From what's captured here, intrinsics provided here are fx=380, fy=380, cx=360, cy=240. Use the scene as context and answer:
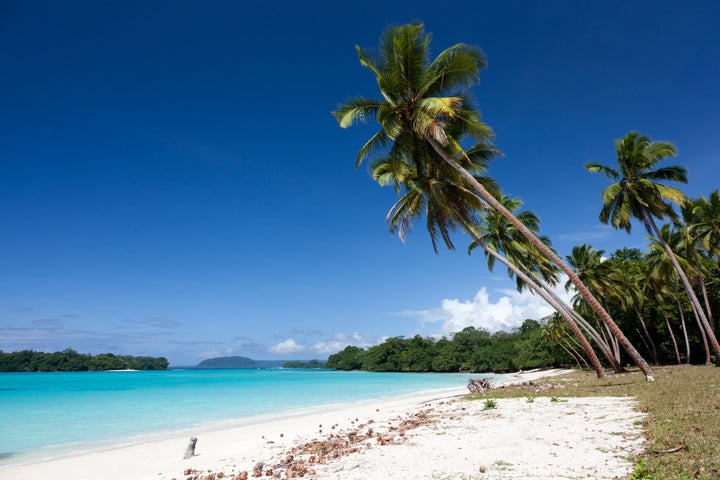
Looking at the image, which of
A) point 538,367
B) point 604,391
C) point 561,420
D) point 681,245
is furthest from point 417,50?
point 538,367

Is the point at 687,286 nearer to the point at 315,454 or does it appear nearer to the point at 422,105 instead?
the point at 422,105

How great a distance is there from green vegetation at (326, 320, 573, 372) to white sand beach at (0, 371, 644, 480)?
3968 centimetres

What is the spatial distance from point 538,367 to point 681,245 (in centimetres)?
3151

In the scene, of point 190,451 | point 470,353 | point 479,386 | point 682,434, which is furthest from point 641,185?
point 470,353

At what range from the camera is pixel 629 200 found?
1798 cm

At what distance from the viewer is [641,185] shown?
1764cm

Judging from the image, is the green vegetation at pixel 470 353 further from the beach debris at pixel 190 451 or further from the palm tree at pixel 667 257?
the beach debris at pixel 190 451

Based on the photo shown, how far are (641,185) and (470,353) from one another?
52.4 metres

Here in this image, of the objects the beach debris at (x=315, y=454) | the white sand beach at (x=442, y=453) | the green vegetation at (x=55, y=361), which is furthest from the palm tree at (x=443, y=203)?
the green vegetation at (x=55, y=361)

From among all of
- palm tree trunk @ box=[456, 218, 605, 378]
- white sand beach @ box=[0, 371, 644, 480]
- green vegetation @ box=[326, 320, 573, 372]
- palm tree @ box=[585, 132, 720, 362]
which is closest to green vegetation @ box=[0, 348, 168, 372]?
green vegetation @ box=[326, 320, 573, 372]

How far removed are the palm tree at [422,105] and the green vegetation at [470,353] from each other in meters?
37.1

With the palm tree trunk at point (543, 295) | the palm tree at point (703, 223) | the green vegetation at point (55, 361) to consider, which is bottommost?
the green vegetation at point (55, 361)

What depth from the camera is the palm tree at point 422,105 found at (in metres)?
11.7

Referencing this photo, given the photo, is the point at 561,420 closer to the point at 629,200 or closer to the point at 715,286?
the point at 629,200
